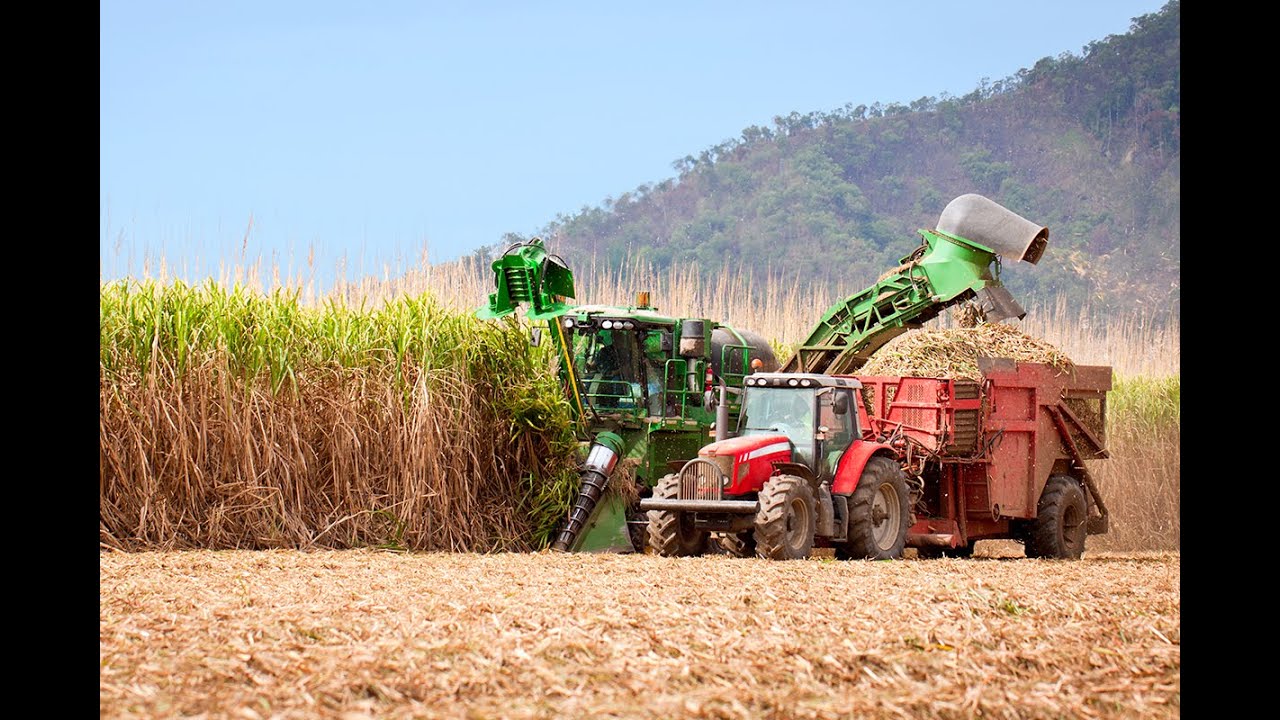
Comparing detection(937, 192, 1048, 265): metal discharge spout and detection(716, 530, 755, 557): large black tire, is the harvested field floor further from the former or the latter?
detection(937, 192, 1048, 265): metal discharge spout

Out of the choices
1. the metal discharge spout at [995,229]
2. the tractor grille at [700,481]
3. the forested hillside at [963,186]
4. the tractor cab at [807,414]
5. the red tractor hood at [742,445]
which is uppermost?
the forested hillside at [963,186]

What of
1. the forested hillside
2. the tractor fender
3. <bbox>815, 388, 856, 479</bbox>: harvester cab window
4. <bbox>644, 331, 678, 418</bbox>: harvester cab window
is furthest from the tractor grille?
the forested hillside

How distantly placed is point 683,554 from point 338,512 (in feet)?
9.32

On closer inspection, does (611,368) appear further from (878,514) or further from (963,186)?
(963,186)

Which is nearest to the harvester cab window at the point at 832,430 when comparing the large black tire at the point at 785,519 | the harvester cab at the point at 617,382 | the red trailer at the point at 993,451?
the large black tire at the point at 785,519

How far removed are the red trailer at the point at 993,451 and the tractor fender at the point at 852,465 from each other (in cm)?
69

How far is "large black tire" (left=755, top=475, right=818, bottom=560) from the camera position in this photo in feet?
37.4

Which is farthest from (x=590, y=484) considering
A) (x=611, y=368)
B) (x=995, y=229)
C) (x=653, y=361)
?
(x=995, y=229)

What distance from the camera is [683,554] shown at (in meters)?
12.1

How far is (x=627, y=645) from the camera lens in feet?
21.3

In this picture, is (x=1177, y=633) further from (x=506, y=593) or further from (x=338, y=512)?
(x=338, y=512)

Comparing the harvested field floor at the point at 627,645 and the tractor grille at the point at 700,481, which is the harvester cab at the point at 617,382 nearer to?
the tractor grille at the point at 700,481

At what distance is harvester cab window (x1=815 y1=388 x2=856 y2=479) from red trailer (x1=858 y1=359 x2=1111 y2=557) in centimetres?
68

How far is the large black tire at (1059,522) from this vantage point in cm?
1435
